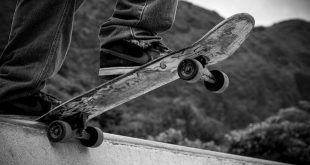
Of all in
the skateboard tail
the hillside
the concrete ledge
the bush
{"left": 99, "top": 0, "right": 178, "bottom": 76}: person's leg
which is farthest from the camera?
the bush

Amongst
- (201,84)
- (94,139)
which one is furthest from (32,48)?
(201,84)

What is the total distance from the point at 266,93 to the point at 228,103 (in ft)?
10.0

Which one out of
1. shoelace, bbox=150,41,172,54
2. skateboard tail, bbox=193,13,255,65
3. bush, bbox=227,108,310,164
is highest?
skateboard tail, bbox=193,13,255,65

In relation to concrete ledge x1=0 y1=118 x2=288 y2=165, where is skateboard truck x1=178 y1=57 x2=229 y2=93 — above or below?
above

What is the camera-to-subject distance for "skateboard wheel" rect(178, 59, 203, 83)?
142 centimetres

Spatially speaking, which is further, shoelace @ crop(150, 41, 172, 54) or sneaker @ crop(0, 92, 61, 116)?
shoelace @ crop(150, 41, 172, 54)

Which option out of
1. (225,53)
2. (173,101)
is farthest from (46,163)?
(173,101)

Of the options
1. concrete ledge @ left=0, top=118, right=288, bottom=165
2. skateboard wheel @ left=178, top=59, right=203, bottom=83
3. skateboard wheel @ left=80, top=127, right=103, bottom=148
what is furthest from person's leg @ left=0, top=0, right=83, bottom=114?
skateboard wheel @ left=178, top=59, right=203, bottom=83

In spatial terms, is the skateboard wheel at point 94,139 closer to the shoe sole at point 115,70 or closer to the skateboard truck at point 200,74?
the shoe sole at point 115,70

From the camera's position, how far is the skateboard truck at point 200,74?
1.43 meters

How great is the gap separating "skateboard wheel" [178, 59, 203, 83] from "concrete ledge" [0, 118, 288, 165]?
1.90 ft

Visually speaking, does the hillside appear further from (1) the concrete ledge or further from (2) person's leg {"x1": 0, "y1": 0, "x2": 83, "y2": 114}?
(2) person's leg {"x1": 0, "y1": 0, "x2": 83, "y2": 114}

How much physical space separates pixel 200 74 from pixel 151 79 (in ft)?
0.81

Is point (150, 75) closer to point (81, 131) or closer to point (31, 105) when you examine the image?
point (81, 131)
